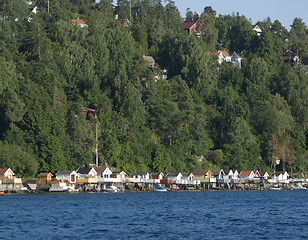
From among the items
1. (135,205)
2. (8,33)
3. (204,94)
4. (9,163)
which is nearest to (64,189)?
(9,163)

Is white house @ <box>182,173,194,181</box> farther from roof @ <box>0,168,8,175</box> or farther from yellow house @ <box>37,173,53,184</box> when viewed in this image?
roof @ <box>0,168,8,175</box>

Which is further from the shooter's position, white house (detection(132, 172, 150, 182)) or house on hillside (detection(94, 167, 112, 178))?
white house (detection(132, 172, 150, 182))

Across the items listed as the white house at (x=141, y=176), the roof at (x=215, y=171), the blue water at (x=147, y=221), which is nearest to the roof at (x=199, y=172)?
the roof at (x=215, y=171)

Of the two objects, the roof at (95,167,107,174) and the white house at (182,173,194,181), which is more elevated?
the roof at (95,167,107,174)

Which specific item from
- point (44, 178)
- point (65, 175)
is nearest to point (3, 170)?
point (44, 178)

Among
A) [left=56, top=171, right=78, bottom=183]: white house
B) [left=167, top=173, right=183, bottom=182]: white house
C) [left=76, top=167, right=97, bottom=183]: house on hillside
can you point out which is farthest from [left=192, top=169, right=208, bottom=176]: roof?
[left=56, top=171, right=78, bottom=183]: white house

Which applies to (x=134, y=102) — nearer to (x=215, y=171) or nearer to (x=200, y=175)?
(x=200, y=175)

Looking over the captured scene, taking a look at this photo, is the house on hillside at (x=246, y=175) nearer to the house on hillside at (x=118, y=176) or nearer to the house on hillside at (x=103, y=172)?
the house on hillside at (x=118, y=176)

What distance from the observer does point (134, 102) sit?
122500 mm

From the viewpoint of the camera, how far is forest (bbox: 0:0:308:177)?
351 feet

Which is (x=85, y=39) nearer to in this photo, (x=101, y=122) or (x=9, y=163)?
(x=101, y=122)

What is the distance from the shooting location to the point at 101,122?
389 feet

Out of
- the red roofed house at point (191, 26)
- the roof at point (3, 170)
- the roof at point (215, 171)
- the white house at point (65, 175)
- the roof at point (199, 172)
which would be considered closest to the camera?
the roof at point (3, 170)

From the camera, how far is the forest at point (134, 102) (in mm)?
107125
